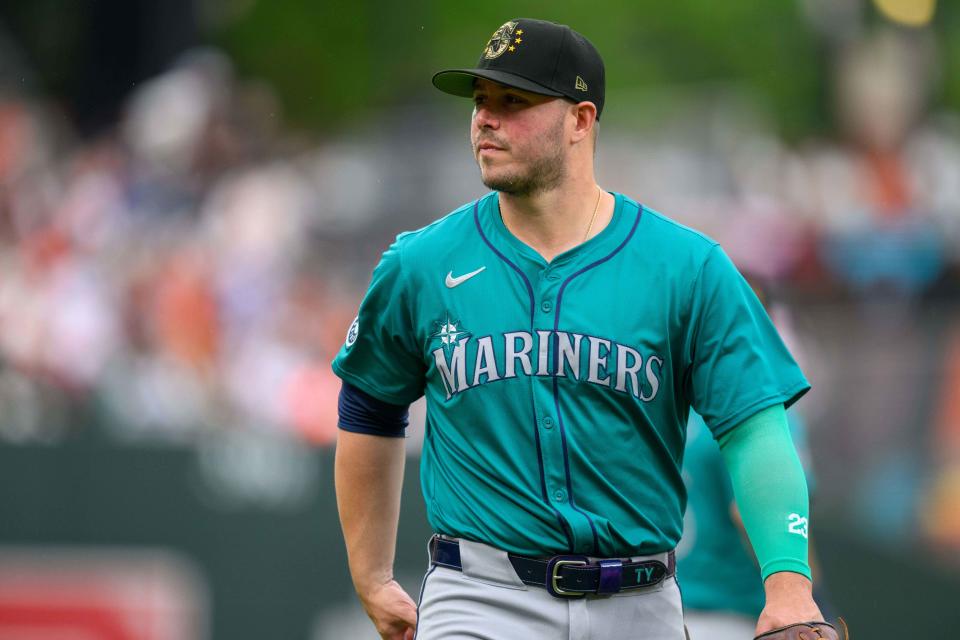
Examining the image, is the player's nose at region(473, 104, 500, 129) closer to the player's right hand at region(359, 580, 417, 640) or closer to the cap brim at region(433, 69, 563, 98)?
the cap brim at region(433, 69, 563, 98)

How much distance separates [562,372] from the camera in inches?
139

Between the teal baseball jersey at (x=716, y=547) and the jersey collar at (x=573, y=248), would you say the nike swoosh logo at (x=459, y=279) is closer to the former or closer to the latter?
the jersey collar at (x=573, y=248)

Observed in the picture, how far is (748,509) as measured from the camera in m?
3.36

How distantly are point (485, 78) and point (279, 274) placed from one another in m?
6.51

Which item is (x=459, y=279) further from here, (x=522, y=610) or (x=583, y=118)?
(x=522, y=610)

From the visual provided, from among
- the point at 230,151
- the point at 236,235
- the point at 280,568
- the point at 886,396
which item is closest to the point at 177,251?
the point at 236,235

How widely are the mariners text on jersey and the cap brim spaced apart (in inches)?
24.5

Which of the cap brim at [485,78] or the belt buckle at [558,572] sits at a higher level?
the cap brim at [485,78]

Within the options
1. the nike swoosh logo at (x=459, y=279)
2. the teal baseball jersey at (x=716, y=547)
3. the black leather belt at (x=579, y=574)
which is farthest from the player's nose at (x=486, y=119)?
the teal baseball jersey at (x=716, y=547)

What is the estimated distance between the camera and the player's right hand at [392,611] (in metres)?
3.87

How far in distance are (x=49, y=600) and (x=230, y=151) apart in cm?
381

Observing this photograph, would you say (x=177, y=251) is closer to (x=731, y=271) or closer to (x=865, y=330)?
(x=865, y=330)

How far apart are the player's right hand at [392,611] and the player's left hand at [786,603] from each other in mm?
1082

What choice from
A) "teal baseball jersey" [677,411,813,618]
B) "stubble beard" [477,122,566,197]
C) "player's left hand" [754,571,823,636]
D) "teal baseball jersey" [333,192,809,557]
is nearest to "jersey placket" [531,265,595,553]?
"teal baseball jersey" [333,192,809,557]
